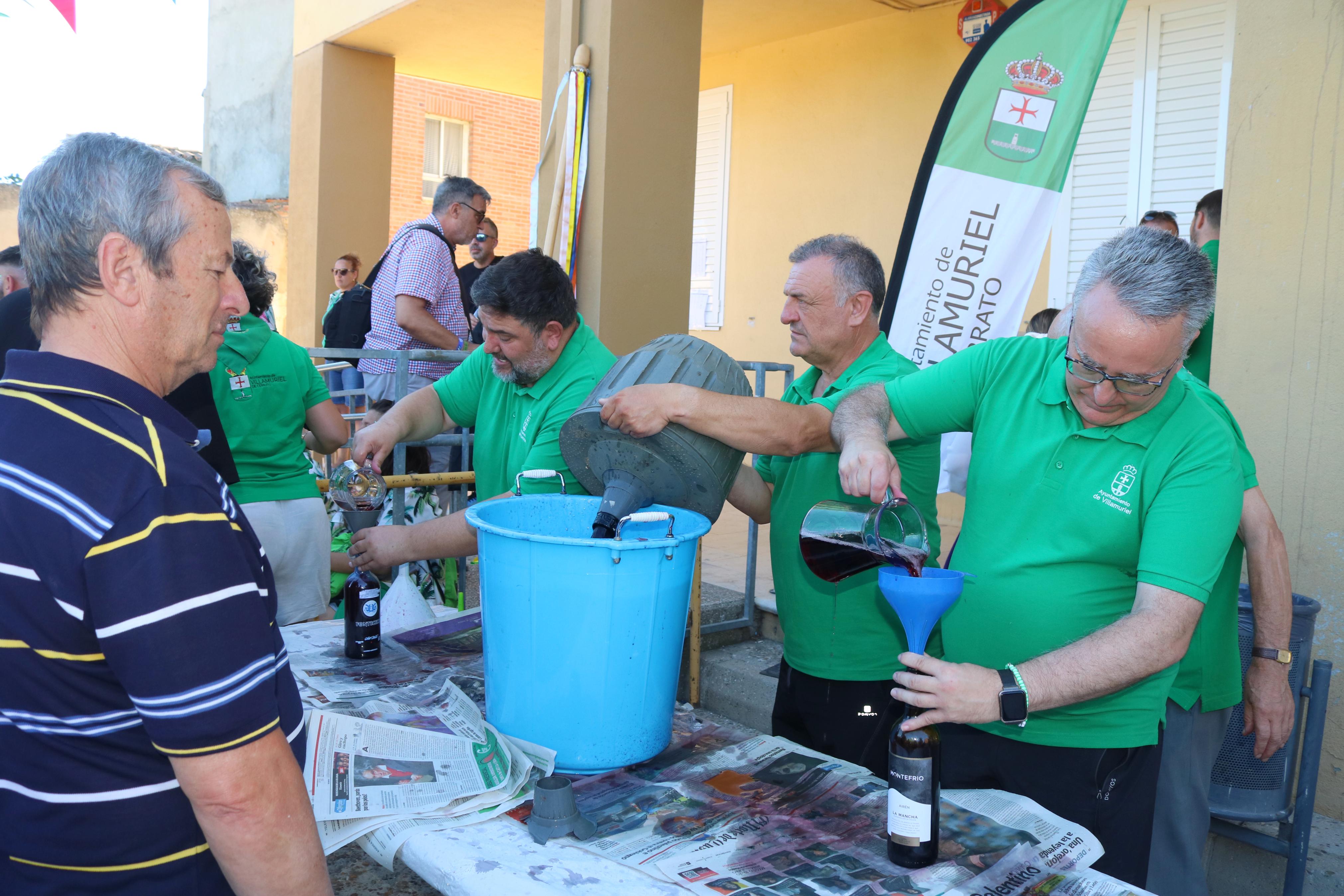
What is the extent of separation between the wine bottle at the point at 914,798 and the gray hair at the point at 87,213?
1140 mm

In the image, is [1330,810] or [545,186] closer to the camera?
[1330,810]

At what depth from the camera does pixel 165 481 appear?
1.00 metres

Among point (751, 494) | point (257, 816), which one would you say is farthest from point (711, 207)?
point (257, 816)

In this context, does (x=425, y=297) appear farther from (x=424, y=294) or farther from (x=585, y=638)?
(x=585, y=638)

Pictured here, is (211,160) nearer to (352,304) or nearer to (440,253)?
(352,304)

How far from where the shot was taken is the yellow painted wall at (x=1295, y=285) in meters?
2.69

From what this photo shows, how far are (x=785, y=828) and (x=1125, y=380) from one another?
0.96 metres

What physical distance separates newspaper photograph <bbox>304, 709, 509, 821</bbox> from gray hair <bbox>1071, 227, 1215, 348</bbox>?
134cm

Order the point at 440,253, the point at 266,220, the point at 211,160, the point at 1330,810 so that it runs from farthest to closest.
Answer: the point at 211,160 → the point at 266,220 → the point at 440,253 → the point at 1330,810

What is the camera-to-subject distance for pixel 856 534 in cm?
169

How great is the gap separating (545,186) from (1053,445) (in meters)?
3.92

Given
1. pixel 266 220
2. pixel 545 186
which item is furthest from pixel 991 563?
pixel 266 220

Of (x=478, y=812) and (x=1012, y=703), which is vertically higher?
(x=1012, y=703)

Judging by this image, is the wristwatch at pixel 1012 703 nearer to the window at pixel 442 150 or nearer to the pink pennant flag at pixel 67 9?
the pink pennant flag at pixel 67 9
